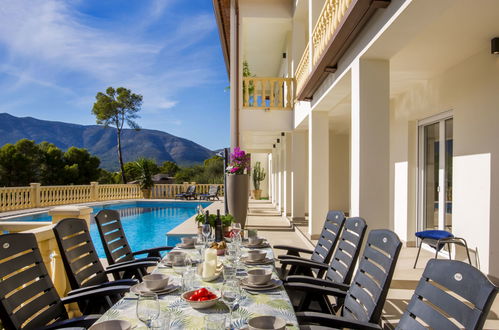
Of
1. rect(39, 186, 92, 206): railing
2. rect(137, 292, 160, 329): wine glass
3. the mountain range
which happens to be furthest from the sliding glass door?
the mountain range

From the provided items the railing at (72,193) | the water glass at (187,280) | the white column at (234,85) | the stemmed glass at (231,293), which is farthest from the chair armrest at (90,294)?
the railing at (72,193)

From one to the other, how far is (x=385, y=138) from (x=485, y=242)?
1.88 metres

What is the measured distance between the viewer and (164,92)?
77.4 metres

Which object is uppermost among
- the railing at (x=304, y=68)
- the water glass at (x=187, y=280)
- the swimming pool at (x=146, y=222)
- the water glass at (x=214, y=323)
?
the railing at (x=304, y=68)

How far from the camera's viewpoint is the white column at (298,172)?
884 cm

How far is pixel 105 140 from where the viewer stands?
89.9 meters

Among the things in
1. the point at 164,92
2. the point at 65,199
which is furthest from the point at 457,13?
the point at 164,92

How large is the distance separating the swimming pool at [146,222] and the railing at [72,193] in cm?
112

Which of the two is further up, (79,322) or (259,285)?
(259,285)

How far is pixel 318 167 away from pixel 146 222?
23.6 ft

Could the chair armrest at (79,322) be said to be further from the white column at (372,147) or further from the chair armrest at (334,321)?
the white column at (372,147)

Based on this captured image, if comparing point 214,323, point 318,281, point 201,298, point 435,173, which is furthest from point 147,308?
point 435,173

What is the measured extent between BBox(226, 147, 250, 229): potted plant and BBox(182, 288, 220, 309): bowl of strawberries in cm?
523

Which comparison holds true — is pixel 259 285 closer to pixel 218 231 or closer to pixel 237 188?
pixel 218 231
